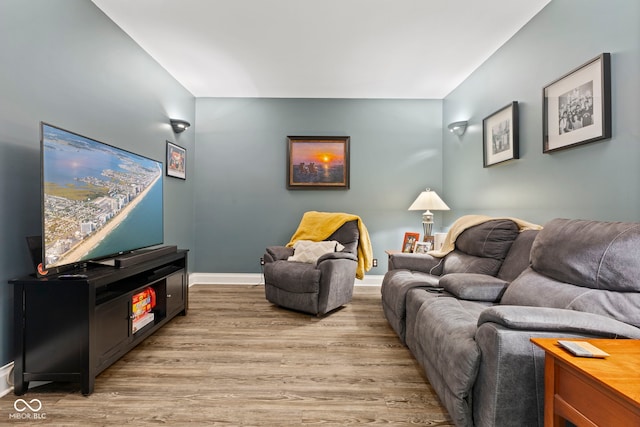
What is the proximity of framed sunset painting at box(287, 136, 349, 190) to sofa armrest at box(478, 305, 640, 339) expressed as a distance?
3.14 meters

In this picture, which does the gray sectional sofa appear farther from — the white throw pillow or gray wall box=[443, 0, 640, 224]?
the white throw pillow

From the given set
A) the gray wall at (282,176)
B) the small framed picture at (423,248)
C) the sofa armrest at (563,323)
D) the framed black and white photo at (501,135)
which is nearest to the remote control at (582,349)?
the sofa armrest at (563,323)

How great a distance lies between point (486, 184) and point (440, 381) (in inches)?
88.7

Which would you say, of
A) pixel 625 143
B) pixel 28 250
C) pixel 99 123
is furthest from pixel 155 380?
pixel 625 143

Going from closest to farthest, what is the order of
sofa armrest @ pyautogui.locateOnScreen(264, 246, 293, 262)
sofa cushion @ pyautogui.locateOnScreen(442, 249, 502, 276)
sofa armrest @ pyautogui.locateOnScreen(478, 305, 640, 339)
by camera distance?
sofa armrest @ pyautogui.locateOnScreen(478, 305, 640, 339) → sofa cushion @ pyautogui.locateOnScreen(442, 249, 502, 276) → sofa armrest @ pyautogui.locateOnScreen(264, 246, 293, 262)

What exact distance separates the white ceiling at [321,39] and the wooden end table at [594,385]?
240 cm

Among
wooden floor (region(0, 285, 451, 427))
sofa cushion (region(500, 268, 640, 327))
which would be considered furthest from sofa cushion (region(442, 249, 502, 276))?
wooden floor (region(0, 285, 451, 427))

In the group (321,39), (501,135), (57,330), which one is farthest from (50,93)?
(501,135)

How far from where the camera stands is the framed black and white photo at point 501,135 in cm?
261

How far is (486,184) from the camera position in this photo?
10.3 ft

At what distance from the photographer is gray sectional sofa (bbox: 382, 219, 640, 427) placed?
45.7 inches

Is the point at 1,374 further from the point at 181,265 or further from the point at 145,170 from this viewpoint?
the point at 145,170

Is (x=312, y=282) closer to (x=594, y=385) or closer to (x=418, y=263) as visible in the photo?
(x=418, y=263)

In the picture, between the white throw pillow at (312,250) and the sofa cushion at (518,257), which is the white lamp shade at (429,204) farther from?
the sofa cushion at (518,257)
